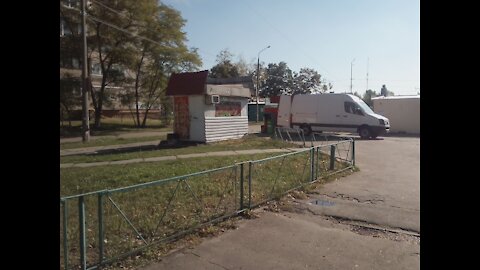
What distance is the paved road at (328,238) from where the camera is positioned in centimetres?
452

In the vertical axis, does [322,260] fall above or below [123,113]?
below

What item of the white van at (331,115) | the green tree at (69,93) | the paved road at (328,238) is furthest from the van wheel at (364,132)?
the green tree at (69,93)

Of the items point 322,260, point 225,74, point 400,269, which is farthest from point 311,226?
point 225,74

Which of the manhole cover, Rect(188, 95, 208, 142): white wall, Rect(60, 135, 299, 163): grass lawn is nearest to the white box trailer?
Rect(60, 135, 299, 163): grass lawn

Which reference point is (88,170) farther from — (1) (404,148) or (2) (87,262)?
(1) (404,148)

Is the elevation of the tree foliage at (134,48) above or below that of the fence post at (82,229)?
above

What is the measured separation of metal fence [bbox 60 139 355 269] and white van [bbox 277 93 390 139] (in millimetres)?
12326

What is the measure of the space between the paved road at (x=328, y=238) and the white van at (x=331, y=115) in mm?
12791

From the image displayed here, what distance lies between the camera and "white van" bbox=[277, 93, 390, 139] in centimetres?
2114

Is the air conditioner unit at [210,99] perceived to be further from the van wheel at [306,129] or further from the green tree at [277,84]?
the green tree at [277,84]

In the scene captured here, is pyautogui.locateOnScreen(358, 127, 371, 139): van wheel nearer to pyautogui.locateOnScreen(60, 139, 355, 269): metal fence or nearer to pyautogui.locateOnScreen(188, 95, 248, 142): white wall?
pyautogui.locateOnScreen(188, 95, 248, 142): white wall

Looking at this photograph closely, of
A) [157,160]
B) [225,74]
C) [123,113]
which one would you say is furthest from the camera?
[225,74]

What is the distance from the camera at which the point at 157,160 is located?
40.4 feet

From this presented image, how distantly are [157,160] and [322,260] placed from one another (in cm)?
863
